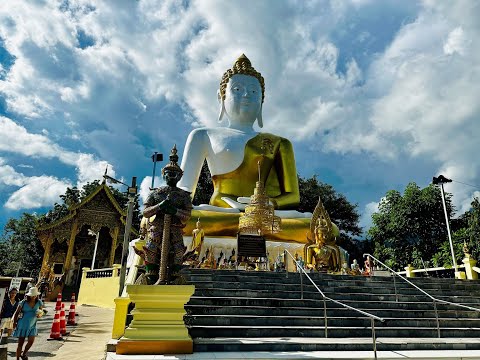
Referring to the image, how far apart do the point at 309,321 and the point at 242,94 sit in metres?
11.7

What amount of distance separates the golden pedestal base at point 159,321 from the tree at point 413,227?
989 inches

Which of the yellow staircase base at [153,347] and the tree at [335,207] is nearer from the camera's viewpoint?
the yellow staircase base at [153,347]

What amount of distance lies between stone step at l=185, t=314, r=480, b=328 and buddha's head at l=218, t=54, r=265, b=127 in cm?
1100

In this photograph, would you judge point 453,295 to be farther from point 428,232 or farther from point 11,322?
point 428,232

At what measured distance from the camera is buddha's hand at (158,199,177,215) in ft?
16.8

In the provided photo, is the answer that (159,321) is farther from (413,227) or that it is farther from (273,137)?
(413,227)

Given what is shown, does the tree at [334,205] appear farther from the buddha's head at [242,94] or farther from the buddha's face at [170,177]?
the buddha's face at [170,177]

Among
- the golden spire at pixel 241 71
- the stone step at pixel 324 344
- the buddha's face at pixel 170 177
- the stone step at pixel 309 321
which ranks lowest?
the stone step at pixel 324 344

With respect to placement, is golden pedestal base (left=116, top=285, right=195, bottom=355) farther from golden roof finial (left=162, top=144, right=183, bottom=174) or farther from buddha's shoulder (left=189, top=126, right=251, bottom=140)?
buddha's shoulder (left=189, top=126, right=251, bottom=140)

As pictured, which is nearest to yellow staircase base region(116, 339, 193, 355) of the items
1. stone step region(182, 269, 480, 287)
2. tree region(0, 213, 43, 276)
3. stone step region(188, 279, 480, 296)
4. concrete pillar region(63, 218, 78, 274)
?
stone step region(188, 279, 480, 296)

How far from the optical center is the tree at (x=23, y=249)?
32500 millimetres

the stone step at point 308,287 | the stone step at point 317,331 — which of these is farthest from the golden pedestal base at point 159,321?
the stone step at point 308,287

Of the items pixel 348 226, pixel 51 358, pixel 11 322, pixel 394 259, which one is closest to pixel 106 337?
pixel 51 358

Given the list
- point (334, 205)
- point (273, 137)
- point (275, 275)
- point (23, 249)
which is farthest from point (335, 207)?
point (23, 249)
